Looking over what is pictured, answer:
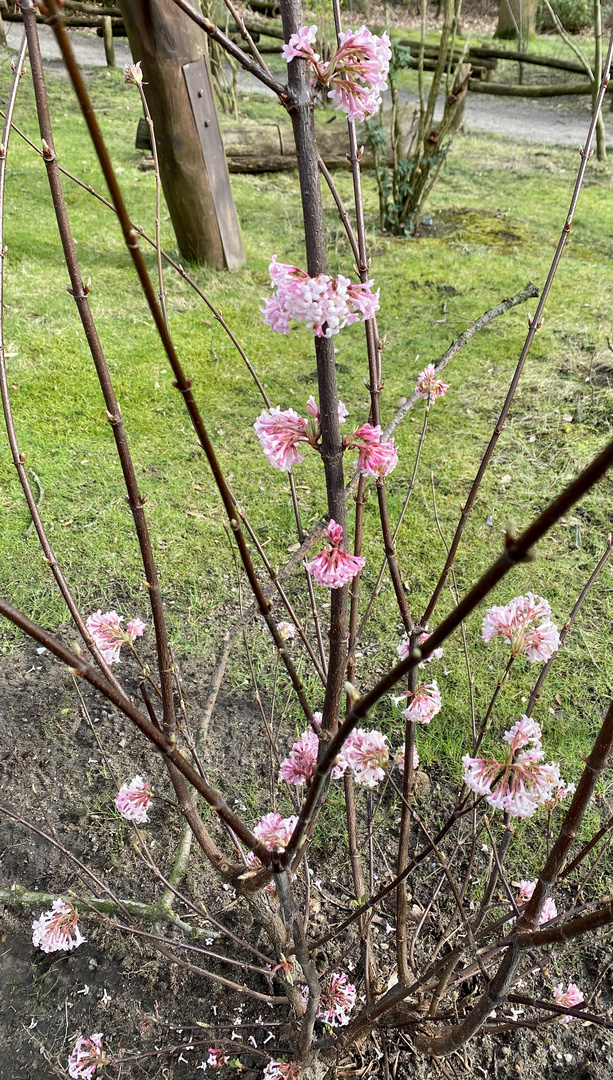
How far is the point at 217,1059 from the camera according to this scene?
152 centimetres

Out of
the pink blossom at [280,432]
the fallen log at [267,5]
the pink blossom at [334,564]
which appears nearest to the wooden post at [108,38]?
the fallen log at [267,5]

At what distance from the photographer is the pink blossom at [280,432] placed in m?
0.91

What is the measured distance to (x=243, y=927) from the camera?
1818mm

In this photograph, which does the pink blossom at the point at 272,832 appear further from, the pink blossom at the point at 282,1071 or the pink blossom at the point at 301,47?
the pink blossom at the point at 301,47

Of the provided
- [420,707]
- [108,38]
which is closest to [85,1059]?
[420,707]

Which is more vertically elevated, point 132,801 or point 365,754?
point 365,754

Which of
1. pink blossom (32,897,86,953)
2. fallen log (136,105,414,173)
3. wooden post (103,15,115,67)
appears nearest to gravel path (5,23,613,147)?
wooden post (103,15,115,67)

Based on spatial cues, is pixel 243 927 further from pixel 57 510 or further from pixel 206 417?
pixel 206 417

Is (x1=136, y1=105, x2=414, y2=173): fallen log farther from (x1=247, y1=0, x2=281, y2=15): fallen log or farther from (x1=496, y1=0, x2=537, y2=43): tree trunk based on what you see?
(x1=496, y1=0, x2=537, y2=43): tree trunk

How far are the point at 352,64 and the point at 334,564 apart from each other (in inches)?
22.7

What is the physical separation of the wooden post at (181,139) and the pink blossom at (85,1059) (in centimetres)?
390

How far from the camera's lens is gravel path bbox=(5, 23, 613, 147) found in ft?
29.4

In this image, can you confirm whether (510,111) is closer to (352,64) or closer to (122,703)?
(352,64)

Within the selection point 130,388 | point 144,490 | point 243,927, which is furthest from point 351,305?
point 130,388
